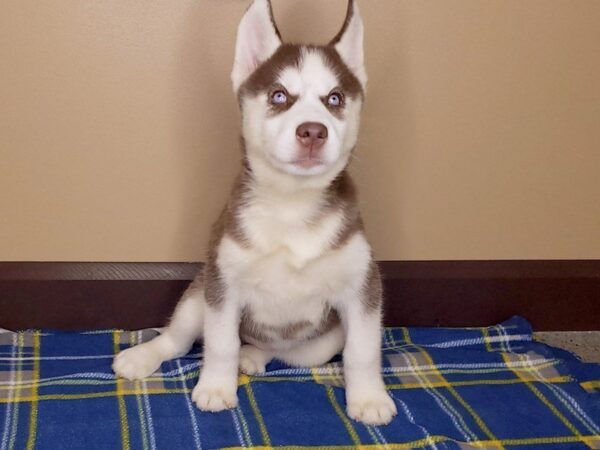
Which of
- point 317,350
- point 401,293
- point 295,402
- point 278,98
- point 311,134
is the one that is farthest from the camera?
point 401,293

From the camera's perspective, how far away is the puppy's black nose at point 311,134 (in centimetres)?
165

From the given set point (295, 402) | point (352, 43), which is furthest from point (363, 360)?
point (352, 43)

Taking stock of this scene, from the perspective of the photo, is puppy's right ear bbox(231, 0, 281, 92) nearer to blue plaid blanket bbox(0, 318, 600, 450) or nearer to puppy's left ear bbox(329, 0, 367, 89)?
puppy's left ear bbox(329, 0, 367, 89)

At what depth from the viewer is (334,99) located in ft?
5.90

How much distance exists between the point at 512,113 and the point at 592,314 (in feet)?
2.52

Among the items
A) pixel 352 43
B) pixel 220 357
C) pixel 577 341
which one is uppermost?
pixel 352 43

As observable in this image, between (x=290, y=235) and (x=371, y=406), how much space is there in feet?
1.56

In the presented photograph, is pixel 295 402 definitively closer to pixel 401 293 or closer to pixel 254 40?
pixel 401 293

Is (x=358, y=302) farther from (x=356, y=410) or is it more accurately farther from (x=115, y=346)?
(x=115, y=346)

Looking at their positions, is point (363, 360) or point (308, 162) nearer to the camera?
point (308, 162)

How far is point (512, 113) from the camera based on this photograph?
238cm

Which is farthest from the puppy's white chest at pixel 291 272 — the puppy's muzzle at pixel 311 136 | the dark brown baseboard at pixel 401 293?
the dark brown baseboard at pixel 401 293

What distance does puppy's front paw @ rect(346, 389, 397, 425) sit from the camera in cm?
190

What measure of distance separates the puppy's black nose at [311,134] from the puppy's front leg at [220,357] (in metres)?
0.50
